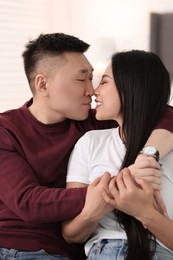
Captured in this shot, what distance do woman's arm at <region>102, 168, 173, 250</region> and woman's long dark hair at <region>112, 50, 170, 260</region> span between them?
6.9 inches

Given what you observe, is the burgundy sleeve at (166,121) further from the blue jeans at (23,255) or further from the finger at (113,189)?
the blue jeans at (23,255)

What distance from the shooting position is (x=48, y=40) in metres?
1.65

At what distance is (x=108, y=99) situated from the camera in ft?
4.70

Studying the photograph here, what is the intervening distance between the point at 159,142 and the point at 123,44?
1775mm

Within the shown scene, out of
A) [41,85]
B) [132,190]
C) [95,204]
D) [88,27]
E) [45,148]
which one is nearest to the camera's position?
[132,190]

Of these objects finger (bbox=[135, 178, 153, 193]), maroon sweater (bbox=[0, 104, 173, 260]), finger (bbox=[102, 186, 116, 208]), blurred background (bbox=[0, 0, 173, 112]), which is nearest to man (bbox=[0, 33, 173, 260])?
maroon sweater (bbox=[0, 104, 173, 260])

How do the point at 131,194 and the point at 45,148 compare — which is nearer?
the point at 131,194

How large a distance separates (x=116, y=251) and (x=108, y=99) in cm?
52

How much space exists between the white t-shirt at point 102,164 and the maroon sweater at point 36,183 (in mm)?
73

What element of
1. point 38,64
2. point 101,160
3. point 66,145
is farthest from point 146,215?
point 38,64

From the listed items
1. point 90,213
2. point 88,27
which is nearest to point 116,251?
point 90,213

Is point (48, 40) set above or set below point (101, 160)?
above

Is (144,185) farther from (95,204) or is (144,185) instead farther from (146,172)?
(95,204)

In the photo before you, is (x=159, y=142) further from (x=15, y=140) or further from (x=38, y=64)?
(x=38, y=64)
